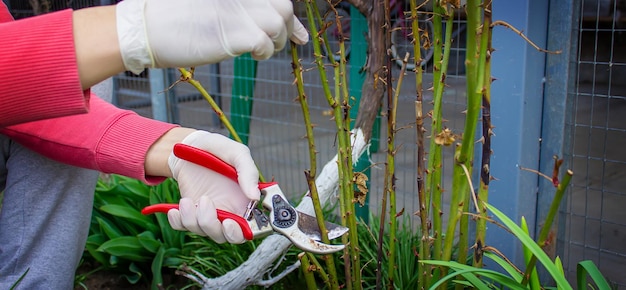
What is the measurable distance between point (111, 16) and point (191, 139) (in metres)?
0.60

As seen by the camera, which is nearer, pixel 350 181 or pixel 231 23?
pixel 231 23

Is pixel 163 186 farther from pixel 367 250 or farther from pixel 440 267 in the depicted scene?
pixel 440 267

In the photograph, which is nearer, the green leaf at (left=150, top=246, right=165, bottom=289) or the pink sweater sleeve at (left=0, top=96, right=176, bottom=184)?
the pink sweater sleeve at (left=0, top=96, right=176, bottom=184)

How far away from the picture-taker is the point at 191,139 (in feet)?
6.27

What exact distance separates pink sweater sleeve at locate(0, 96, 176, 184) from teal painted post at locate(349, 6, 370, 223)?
4.55 feet

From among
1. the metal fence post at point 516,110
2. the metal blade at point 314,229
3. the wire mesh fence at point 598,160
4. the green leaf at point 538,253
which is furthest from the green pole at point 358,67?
the green leaf at point 538,253

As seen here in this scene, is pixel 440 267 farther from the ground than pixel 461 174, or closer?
closer

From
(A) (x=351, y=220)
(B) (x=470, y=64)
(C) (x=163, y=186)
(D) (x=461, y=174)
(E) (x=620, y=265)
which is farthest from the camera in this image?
(C) (x=163, y=186)

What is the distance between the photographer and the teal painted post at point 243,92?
3.96m

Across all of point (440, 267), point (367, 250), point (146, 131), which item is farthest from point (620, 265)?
point (146, 131)

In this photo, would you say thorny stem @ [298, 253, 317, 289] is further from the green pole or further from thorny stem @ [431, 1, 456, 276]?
the green pole

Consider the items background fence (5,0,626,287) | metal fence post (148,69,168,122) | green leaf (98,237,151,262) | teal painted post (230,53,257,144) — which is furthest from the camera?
metal fence post (148,69,168,122)

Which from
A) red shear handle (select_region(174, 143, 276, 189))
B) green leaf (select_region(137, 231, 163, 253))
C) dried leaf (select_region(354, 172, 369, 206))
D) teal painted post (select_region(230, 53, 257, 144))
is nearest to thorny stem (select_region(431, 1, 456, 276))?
dried leaf (select_region(354, 172, 369, 206))

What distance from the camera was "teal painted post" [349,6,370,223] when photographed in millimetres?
3223
